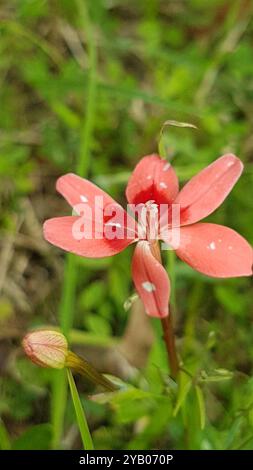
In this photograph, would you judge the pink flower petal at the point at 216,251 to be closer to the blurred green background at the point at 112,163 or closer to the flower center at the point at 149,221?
the flower center at the point at 149,221

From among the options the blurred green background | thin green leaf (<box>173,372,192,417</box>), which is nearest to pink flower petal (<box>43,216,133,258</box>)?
thin green leaf (<box>173,372,192,417</box>)

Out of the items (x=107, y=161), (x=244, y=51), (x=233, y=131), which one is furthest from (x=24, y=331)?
(x=244, y=51)

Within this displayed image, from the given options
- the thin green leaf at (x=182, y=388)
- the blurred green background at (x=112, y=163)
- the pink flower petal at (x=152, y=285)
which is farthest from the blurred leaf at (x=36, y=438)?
the pink flower petal at (x=152, y=285)

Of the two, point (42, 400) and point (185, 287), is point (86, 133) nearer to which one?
point (185, 287)

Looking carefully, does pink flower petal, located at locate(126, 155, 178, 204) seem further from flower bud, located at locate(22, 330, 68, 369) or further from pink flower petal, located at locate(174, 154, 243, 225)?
flower bud, located at locate(22, 330, 68, 369)

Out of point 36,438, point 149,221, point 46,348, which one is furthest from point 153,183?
point 36,438
